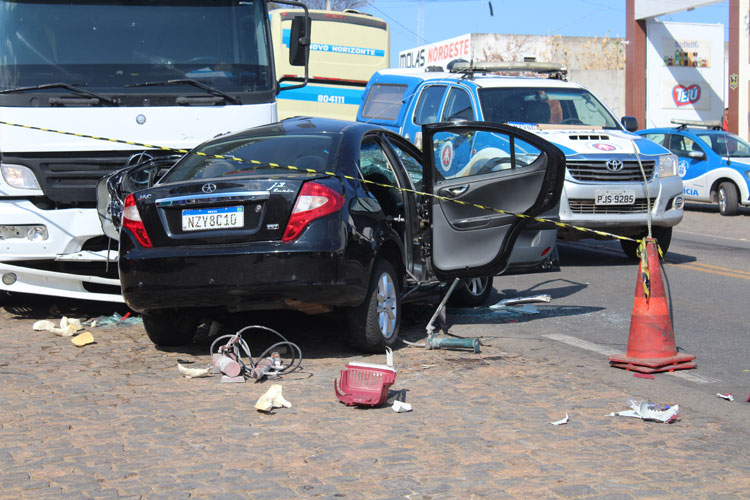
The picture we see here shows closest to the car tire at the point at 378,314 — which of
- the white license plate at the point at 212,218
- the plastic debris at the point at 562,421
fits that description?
the white license plate at the point at 212,218

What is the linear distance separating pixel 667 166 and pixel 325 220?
7.06 metres

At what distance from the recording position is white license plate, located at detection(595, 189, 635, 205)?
1168cm

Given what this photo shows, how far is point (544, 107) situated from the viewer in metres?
13.1

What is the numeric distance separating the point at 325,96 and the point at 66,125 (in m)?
11.7

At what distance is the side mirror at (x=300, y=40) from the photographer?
9.50 meters

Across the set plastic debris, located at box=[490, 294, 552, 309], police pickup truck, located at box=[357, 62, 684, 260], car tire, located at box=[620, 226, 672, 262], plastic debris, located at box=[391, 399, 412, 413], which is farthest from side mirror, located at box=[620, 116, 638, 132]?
plastic debris, located at box=[391, 399, 412, 413]

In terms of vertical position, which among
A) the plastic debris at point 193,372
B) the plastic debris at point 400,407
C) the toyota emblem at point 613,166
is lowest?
the plastic debris at point 400,407

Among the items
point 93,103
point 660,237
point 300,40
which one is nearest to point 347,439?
point 93,103

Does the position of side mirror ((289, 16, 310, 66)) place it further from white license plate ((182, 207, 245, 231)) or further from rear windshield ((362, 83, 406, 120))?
rear windshield ((362, 83, 406, 120))

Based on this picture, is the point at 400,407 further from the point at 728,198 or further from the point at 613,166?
the point at 728,198

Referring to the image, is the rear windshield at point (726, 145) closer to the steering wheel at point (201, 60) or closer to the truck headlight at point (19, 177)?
the steering wheel at point (201, 60)

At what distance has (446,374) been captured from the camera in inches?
256

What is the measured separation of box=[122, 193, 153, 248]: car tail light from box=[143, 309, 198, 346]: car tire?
625 mm

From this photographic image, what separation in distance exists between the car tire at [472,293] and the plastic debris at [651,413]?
3.49 m
